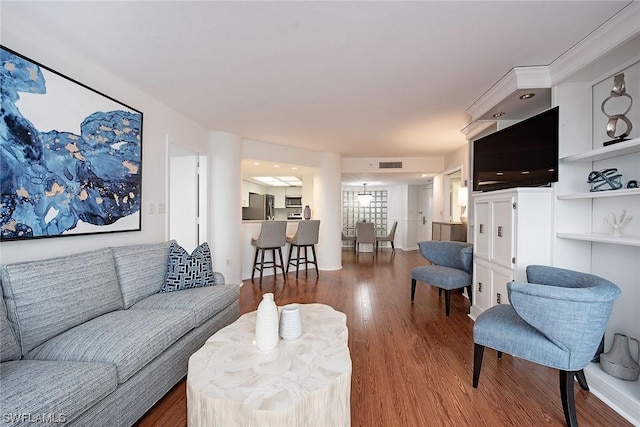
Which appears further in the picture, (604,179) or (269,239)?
(269,239)

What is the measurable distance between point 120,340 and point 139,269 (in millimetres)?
Answer: 891

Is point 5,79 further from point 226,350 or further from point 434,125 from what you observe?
point 434,125

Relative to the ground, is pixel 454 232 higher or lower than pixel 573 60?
lower

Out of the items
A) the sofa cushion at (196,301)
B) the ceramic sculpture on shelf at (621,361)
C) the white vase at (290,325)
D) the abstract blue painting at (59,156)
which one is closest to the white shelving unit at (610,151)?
the ceramic sculpture on shelf at (621,361)

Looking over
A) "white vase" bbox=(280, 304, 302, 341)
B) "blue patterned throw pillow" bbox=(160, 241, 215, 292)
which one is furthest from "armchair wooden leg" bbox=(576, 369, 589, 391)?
"blue patterned throw pillow" bbox=(160, 241, 215, 292)

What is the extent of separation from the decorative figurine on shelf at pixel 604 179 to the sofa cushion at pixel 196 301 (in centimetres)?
299

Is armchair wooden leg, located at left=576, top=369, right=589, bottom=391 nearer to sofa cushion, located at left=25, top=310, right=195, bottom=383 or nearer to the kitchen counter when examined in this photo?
sofa cushion, located at left=25, top=310, right=195, bottom=383

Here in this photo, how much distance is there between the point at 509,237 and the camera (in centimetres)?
252

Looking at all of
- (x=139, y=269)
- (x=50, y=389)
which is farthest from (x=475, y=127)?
(x=50, y=389)

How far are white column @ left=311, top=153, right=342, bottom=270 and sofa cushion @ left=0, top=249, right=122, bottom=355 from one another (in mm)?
4079

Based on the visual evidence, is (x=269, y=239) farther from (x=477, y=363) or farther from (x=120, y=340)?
(x=477, y=363)

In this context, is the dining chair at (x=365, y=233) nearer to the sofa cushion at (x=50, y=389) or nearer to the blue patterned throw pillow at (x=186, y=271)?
the blue patterned throw pillow at (x=186, y=271)

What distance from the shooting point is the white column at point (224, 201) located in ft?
14.1

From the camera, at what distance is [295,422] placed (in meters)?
1.11
